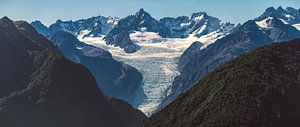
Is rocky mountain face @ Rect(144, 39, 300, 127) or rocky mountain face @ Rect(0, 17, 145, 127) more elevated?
rocky mountain face @ Rect(144, 39, 300, 127)

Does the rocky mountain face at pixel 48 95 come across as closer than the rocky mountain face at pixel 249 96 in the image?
No

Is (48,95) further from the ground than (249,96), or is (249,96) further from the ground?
(249,96)

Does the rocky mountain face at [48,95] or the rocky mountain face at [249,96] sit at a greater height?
the rocky mountain face at [249,96]

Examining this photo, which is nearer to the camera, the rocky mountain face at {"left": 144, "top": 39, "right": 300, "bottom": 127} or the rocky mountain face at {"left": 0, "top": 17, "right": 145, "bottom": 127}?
the rocky mountain face at {"left": 144, "top": 39, "right": 300, "bottom": 127}

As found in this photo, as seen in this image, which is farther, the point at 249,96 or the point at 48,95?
the point at 48,95
